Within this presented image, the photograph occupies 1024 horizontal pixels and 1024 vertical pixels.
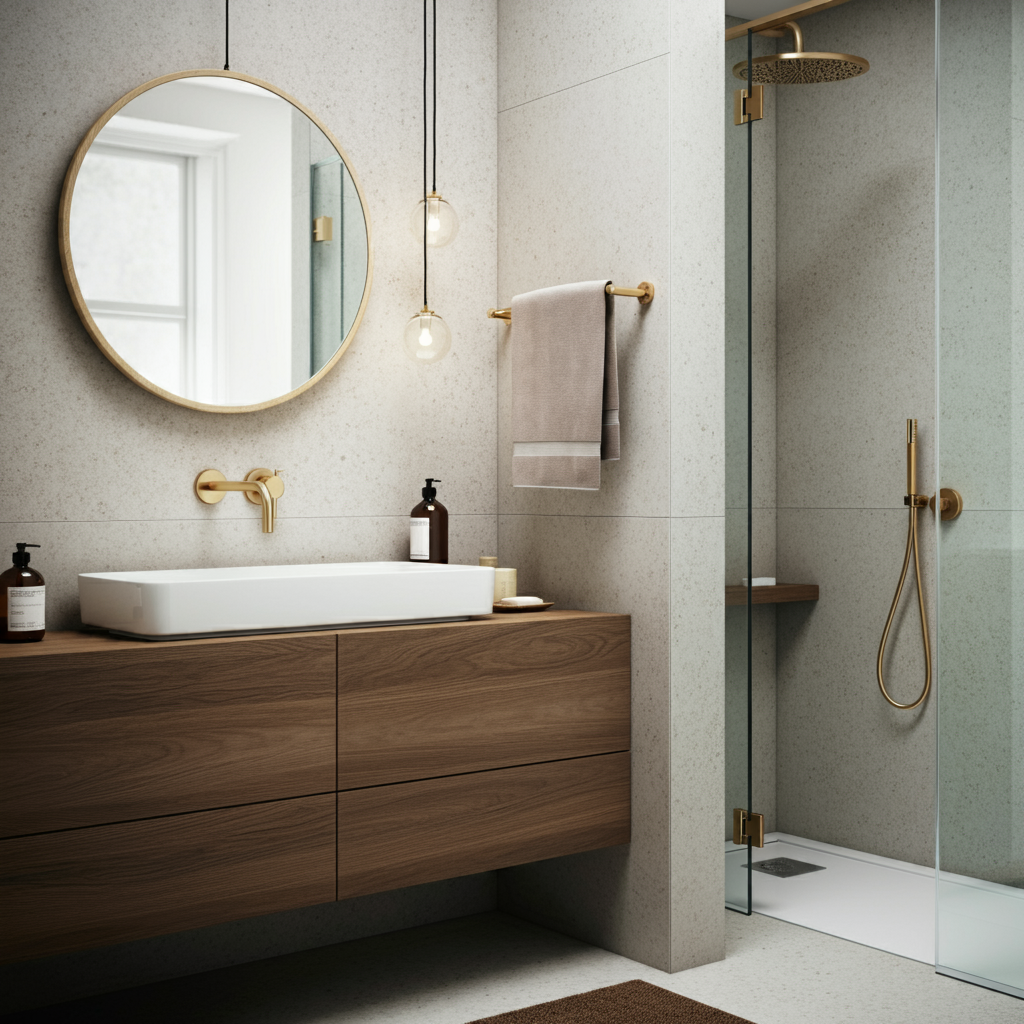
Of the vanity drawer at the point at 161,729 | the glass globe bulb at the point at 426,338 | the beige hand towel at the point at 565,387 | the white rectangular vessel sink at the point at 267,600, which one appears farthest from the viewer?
the glass globe bulb at the point at 426,338

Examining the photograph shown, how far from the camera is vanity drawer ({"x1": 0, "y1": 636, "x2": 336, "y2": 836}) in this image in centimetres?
187

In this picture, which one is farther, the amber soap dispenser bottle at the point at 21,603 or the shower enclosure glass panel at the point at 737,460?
the shower enclosure glass panel at the point at 737,460

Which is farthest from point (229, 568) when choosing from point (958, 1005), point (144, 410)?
point (958, 1005)

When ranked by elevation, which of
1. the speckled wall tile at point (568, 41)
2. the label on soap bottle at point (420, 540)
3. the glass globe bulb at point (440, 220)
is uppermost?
the speckled wall tile at point (568, 41)

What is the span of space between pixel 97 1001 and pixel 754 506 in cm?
240

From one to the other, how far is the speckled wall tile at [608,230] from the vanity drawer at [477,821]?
64 centimetres

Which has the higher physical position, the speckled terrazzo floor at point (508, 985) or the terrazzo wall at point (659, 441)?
the terrazzo wall at point (659, 441)

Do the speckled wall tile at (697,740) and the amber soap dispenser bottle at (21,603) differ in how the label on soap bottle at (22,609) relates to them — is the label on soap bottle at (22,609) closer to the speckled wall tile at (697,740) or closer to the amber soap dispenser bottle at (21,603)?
the amber soap dispenser bottle at (21,603)

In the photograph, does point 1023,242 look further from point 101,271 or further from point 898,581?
point 101,271

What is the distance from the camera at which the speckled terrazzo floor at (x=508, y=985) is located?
7.83ft

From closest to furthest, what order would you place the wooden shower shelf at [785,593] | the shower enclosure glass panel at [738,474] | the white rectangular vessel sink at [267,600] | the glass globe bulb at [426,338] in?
the white rectangular vessel sink at [267,600] < the glass globe bulb at [426,338] < the shower enclosure glass panel at [738,474] < the wooden shower shelf at [785,593]

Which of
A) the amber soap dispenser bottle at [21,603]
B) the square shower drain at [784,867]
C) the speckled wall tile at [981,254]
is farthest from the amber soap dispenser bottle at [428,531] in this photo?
the square shower drain at [784,867]

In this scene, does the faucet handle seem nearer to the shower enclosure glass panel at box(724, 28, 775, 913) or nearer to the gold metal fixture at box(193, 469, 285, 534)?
the gold metal fixture at box(193, 469, 285, 534)

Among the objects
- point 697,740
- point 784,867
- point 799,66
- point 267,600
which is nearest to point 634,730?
point 697,740
